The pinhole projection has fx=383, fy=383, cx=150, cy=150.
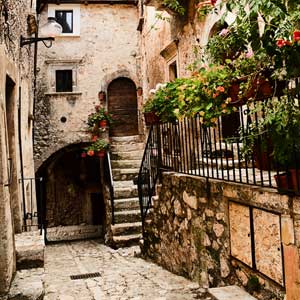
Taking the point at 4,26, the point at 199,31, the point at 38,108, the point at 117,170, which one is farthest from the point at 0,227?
the point at 38,108

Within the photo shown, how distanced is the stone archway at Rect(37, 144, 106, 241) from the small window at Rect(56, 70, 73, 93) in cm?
277

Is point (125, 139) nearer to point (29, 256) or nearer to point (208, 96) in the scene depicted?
point (29, 256)

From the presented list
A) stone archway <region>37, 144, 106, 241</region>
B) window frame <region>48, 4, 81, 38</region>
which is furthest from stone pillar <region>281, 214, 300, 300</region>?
stone archway <region>37, 144, 106, 241</region>

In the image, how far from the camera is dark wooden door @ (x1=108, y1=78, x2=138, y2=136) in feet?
44.7

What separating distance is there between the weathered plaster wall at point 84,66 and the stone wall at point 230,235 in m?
7.71

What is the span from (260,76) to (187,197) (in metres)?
2.06

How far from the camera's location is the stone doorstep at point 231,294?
323 centimetres

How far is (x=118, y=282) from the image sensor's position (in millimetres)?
5199

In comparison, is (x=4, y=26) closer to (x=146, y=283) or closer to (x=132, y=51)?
(x=146, y=283)

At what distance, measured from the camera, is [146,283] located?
4980 mm

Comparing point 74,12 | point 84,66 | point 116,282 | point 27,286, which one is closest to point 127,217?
point 116,282

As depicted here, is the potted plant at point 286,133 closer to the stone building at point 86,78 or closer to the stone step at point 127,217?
the stone step at point 127,217

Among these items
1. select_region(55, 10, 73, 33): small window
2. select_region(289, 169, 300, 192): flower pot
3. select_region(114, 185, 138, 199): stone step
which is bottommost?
select_region(114, 185, 138, 199): stone step

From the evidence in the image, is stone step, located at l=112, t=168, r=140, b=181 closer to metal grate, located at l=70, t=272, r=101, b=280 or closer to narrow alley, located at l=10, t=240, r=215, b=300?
narrow alley, located at l=10, t=240, r=215, b=300
